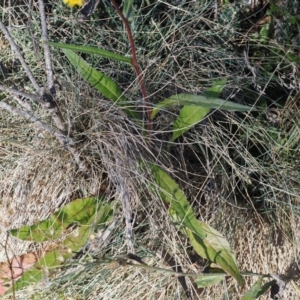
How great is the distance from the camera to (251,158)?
1463 mm

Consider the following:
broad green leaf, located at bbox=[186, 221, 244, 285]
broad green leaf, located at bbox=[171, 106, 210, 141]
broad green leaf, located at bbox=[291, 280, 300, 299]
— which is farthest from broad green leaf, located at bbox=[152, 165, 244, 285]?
broad green leaf, located at bbox=[291, 280, 300, 299]

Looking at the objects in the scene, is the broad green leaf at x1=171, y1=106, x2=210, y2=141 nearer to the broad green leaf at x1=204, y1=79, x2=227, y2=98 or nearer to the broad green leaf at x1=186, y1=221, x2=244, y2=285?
the broad green leaf at x1=204, y1=79, x2=227, y2=98

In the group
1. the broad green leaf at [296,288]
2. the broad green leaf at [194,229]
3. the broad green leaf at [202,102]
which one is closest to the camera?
the broad green leaf at [202,102]

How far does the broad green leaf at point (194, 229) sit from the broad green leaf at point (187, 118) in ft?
0.33

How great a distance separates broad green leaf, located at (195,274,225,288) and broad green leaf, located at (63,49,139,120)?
410 millimetres

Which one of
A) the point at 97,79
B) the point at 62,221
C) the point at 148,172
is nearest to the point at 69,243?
the point at 62,221

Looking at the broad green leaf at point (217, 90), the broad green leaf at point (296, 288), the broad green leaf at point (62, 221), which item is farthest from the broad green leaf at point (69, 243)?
the broad green leaf at point (296, 288)

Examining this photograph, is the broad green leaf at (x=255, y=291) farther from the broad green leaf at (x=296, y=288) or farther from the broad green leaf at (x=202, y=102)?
the broad green leaf at (x=202, y=102)

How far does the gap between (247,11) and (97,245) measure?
2.68ft

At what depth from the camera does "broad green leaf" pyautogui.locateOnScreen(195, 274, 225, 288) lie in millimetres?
1323

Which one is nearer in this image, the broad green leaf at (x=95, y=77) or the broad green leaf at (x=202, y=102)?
the broad green leaf at (x=202, y=102)

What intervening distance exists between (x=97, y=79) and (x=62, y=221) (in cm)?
34

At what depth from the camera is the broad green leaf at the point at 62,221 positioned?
1.36 m

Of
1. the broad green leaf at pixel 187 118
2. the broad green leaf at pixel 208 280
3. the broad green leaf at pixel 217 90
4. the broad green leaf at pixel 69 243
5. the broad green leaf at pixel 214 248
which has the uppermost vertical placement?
the broad green leaf at pixel 217 90
